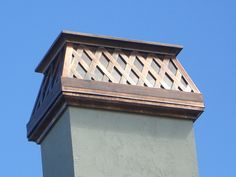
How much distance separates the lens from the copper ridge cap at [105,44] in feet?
40.7

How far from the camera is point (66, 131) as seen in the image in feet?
39.5

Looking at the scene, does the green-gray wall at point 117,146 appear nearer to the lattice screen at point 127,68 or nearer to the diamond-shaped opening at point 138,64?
the lattice screen at point 127,68

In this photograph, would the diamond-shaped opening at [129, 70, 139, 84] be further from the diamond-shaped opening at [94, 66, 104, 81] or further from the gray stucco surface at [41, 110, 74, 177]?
the gray stucco surface at [41, 110, 74, 177]

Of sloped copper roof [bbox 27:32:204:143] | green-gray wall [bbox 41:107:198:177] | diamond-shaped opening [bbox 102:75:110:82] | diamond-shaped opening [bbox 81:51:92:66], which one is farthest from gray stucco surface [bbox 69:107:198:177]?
diamond-shaped opening [bbox 81:51:92:66]

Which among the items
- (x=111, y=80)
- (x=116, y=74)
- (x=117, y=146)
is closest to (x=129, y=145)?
(x=117, y=146)

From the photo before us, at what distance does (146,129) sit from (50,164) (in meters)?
1.07

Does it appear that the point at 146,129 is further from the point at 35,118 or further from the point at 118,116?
the point at 35,118

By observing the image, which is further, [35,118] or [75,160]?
[35,118]

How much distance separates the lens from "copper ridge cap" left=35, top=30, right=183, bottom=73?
40.7ft

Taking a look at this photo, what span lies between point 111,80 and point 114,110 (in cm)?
33

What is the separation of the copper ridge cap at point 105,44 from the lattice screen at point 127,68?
60mm

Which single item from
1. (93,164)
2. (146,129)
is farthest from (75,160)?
(146,129)

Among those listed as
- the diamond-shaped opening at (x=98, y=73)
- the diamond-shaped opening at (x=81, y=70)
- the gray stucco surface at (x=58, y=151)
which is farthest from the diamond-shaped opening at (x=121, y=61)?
the gray stucco surface at (x=58, y=151)

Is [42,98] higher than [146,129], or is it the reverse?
[42,98]
